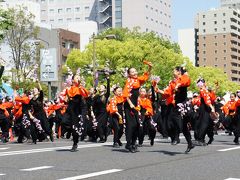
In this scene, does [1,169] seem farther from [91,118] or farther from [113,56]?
[113,56]

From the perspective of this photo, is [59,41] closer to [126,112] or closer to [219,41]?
[126,112]

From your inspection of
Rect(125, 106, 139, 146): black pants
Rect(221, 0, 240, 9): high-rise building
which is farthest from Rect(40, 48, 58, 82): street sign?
Rect(221, 0, 240, 9): high-rise building

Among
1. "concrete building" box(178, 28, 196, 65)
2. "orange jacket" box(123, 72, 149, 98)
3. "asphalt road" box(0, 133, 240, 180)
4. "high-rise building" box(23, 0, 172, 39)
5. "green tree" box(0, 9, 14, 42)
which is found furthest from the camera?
"concrete building" box(178, 28, 196, 65)

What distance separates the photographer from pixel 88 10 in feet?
414

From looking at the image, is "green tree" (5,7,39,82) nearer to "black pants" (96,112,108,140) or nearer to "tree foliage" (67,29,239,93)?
"tree foliage" (67,29,239,93)

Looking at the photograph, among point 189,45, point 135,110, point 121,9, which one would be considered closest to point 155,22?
point 121,9

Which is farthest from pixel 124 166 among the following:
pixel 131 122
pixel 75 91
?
pixel 75 91

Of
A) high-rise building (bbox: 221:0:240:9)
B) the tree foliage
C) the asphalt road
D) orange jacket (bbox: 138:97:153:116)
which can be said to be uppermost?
high-rise building (bbox: 221:0:240:9)

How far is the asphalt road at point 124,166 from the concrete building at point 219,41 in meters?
132

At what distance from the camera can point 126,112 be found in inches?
484

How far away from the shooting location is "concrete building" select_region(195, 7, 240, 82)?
14250 cm

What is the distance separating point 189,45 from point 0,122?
128854 millimetres

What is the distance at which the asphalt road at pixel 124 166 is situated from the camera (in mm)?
8016

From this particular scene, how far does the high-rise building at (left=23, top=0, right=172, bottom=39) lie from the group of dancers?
90357 millimetres
